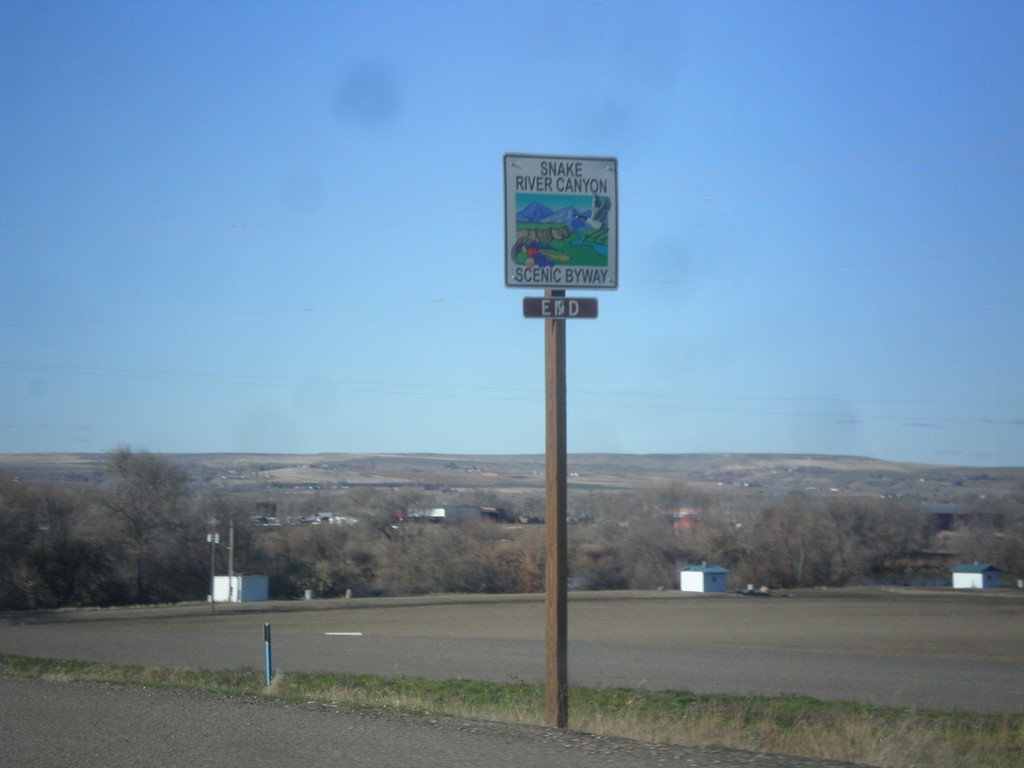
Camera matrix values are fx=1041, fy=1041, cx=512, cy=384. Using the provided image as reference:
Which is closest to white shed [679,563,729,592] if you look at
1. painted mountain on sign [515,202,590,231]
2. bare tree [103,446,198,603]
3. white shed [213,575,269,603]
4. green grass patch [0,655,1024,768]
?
white shed [213,575,269,603]

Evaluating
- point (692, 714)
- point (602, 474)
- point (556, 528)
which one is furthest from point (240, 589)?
point (602, 474)

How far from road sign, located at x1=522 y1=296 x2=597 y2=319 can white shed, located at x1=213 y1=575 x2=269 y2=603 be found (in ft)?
188

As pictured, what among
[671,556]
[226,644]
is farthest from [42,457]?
[226,644]

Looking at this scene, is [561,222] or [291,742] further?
[561,222]

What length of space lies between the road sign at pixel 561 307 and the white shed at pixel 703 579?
192 ft

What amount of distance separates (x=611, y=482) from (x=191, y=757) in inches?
4613

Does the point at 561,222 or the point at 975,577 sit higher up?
the point at 561,222

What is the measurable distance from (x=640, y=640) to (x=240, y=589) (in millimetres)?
32667

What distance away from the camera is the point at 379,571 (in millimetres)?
81125

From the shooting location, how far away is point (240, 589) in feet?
208

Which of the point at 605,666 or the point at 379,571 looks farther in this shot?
the point at 379,571

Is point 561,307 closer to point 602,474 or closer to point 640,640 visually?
point 640,640

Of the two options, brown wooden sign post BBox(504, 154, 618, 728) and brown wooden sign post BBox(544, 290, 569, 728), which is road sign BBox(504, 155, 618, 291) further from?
brown wooden sign post BBox(544, 290, 569, 728)

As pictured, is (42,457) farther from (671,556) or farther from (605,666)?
(605,666)
